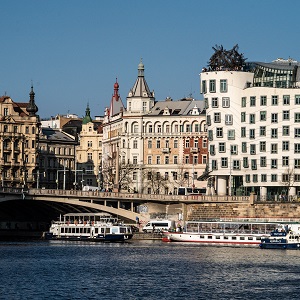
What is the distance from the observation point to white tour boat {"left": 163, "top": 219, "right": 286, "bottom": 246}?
14912 cm

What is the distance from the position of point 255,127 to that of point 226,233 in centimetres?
2252

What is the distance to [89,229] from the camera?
530 ft

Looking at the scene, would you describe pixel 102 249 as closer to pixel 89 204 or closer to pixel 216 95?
pixel 89 204

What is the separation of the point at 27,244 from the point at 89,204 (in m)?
14.9

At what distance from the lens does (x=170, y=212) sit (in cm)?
16975

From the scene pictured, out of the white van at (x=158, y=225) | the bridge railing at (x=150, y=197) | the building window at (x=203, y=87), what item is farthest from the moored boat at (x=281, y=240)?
the building window at (x=203, y=87)

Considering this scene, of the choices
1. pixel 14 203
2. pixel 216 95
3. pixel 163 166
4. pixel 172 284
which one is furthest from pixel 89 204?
pixel 172 284

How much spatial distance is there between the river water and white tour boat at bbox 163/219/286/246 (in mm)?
7833

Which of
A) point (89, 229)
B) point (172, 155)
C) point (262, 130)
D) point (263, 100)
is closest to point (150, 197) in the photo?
point (89, 229)

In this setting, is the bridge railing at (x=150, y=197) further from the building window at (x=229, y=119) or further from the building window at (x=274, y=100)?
the building window at (x=274, y=100)

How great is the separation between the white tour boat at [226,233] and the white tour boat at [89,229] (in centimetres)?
554

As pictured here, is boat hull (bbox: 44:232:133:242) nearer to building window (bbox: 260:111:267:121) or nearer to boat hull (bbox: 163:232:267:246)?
boat hull (bbox: 163:232:267:246)

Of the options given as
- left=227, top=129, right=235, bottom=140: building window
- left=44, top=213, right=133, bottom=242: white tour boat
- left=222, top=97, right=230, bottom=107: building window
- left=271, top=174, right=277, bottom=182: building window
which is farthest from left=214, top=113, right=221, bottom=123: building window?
left=44, top=213, right=133, bottom=242: white tour boat

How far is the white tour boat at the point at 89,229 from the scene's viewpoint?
158 metres
